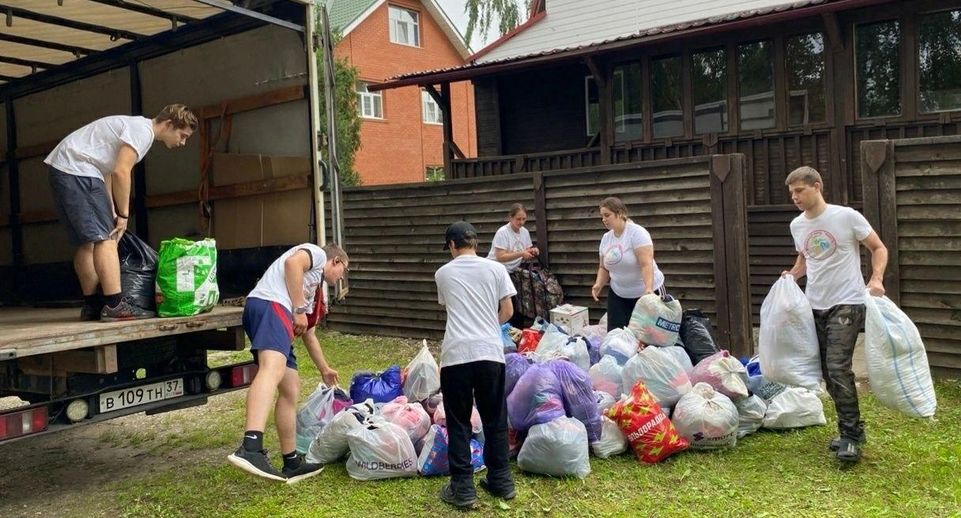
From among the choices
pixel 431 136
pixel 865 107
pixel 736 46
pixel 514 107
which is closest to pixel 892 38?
pixel 865 107

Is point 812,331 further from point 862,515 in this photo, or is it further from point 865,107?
point 865,107

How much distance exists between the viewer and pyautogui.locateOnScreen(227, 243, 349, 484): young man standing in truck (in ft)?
13.9

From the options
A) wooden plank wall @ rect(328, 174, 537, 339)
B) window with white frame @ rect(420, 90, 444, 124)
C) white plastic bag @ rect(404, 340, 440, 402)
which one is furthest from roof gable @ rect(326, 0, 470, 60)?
white plastic bag @ rect(404, 340, 440, 402)

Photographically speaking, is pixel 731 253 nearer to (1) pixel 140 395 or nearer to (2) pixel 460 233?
(2) pixel 460 233

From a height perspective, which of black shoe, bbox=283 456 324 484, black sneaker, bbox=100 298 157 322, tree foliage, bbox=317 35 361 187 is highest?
tree foliage, bbox=317 35 361 187

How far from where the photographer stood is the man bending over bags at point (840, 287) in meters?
4.43

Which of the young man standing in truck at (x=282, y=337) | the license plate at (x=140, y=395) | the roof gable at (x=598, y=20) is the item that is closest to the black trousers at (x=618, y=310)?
the young man standing in truck at (x=282, y=337)

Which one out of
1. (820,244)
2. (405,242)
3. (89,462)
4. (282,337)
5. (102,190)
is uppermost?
(102,190)

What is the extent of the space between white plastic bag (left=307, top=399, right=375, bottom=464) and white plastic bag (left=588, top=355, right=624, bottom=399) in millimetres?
1512

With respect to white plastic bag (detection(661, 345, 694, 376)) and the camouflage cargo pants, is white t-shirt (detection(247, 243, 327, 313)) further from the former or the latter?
the camouflage cargo pants

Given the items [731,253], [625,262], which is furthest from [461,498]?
[731,253]

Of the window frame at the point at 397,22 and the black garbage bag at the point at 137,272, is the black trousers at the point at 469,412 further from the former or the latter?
the window frame at the point at 397,22

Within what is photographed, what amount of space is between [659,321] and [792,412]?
40.4 inches

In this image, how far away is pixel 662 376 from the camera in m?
5.00
